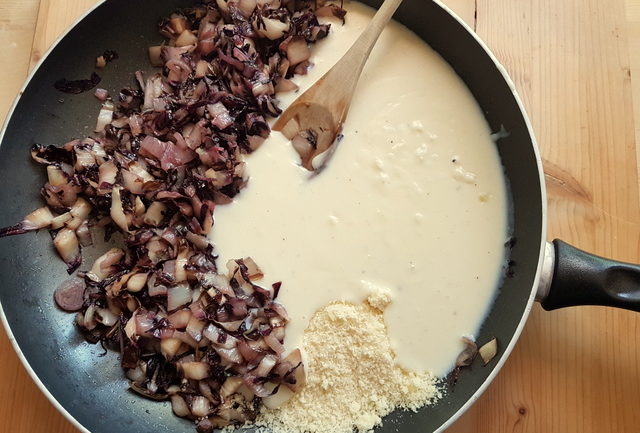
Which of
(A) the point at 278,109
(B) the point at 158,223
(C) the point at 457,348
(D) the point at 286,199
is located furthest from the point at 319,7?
(C) the point at 457,348

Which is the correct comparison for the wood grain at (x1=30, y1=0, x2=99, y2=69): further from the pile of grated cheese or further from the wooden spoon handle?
the pile of grated cheese

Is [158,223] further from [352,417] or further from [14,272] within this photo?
[352,417]

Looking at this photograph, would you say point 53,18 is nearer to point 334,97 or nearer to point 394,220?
point 334,97

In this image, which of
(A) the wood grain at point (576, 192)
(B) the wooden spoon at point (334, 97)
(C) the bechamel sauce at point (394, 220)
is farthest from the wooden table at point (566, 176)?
(B) the wooden spoon at point (334, 97)

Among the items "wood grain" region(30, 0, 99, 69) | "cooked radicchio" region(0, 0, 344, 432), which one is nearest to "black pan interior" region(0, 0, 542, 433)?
"cooked radicchio" region(0, 0, 344, 432)

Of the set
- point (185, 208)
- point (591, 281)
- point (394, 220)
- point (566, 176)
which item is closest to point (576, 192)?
point (566, 176)

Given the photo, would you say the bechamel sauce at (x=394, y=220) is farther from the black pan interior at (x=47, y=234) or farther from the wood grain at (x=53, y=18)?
the wood grain at (x=53, y=18)
